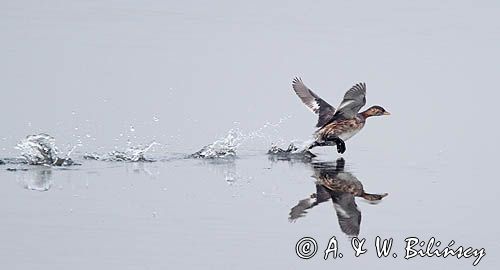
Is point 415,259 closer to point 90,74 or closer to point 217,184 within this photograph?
point 217,184

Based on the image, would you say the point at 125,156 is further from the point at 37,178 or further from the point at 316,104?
the point at 316,104

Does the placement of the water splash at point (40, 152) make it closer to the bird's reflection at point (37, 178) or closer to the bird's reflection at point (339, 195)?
the bird's reflection at point (37, 178)

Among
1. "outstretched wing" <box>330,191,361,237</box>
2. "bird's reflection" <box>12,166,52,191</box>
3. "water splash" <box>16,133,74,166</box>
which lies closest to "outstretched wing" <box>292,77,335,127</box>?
"water splash" <box>16,133,74,166</box>

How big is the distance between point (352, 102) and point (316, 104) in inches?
51.3

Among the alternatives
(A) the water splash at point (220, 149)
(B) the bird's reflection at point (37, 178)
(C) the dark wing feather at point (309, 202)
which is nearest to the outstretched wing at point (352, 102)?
(A) the water splash at point (220, 149)

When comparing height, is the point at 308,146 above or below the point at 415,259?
above

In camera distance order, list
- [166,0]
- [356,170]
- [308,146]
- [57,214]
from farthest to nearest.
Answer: [166,0], [308,146], [356,170], [57,214]

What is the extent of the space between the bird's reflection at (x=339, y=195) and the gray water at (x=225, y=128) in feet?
0.25

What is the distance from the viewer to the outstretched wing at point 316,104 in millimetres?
13070

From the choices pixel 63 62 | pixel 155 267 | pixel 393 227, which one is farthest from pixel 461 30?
pixel 155 267

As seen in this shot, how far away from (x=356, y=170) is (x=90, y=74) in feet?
18.0

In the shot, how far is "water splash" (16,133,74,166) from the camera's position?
35.3 ft

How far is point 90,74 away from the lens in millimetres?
15844

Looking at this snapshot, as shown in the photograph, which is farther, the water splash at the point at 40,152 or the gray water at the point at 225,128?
the water splash at the point at 40,152
